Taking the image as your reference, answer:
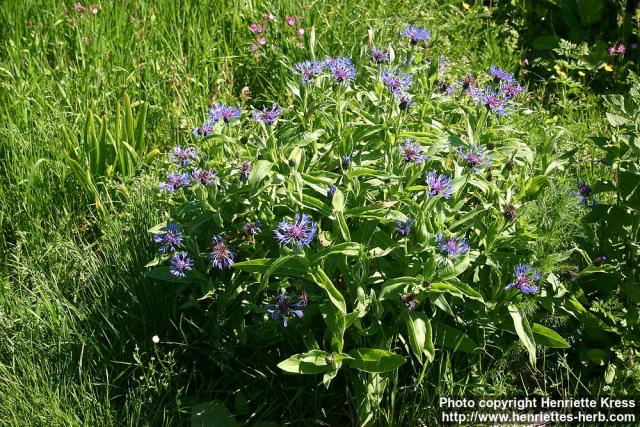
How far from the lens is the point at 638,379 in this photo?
7.93 ft

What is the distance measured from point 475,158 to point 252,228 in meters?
0.69

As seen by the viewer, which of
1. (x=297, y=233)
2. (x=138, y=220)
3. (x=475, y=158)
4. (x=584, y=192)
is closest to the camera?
(x=297, y=233)

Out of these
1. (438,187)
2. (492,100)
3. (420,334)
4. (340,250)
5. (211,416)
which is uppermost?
(492,100)

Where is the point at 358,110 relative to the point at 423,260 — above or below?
above

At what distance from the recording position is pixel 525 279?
2.27 meters

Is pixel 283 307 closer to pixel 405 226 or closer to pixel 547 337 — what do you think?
pixel 405 226

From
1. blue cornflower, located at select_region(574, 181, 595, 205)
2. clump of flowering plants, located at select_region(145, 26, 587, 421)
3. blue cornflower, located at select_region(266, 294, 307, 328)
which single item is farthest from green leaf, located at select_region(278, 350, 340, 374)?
blue cornflower, located at select_region(574, 181, 595, 205)

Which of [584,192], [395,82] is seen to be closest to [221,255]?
[395,82]

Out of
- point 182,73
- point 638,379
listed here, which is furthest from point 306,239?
point 182,73

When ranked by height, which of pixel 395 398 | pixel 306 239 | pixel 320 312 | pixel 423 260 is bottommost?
pixel 395 398

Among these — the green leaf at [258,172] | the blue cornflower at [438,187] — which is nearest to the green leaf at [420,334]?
the blue cornflower at [438,187]

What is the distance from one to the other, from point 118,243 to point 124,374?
45cm

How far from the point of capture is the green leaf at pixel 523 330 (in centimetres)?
230

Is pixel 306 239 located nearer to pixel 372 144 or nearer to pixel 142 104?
pixel 372 144
